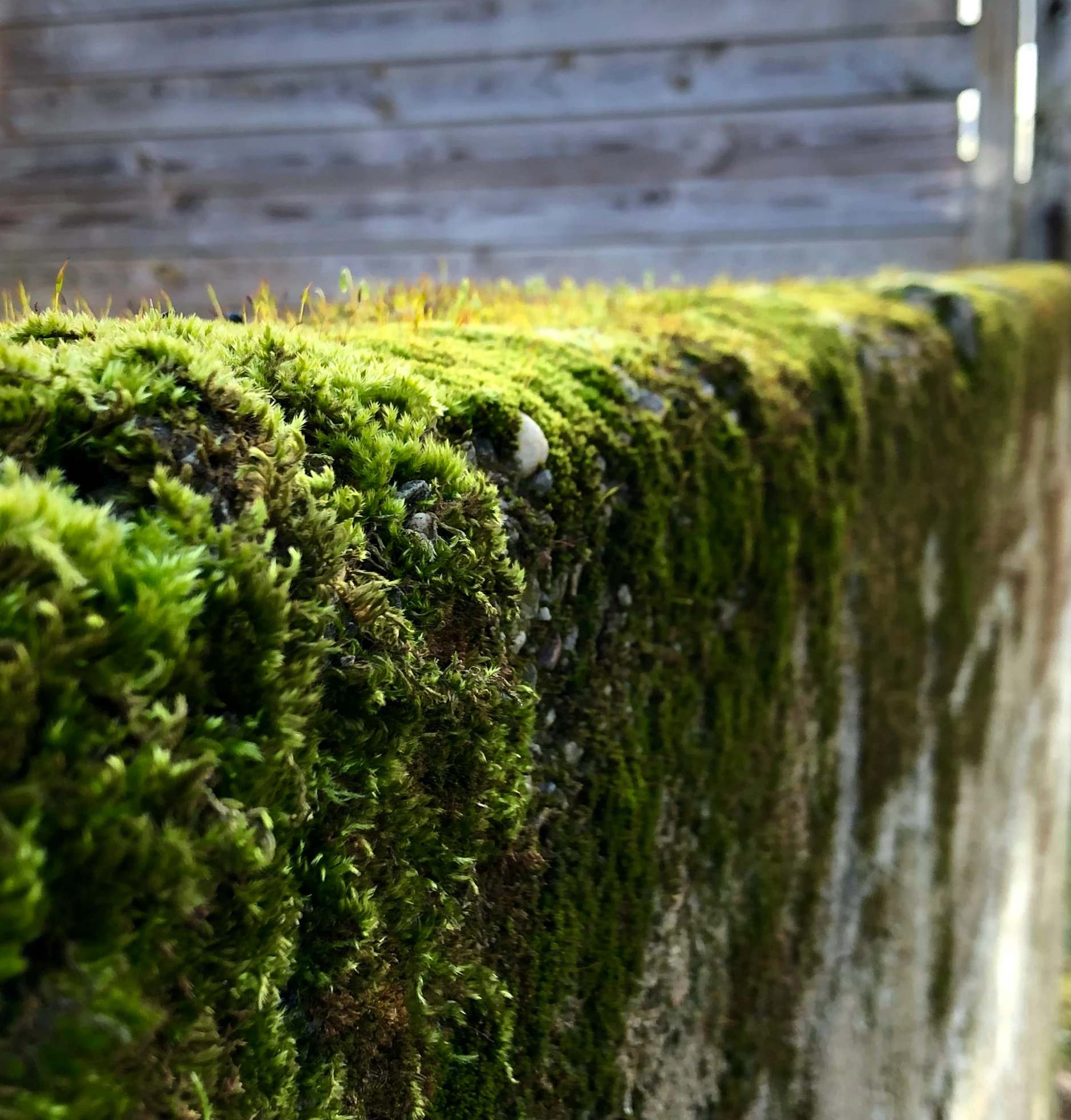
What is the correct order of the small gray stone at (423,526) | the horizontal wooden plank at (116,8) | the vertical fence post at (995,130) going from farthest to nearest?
the horizontal wooden plank at (116,8)
the vertical fence post at (995,130)
the small gray stone at (423,526)

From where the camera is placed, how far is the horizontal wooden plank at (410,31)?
5039 millimetres

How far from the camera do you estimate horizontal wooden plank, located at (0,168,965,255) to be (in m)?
5.24

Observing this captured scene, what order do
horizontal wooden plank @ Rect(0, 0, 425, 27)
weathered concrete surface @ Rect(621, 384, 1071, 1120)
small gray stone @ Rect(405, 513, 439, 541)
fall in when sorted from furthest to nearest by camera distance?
horizontal wooden plank @ Rect(0, 0, 425, 27)
weathered concrete surface @ Rect(621, 384, 1071, 1120)
small gray stone @ Rect(405, 513, 439, 541)

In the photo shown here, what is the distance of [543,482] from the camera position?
1070 millimetres

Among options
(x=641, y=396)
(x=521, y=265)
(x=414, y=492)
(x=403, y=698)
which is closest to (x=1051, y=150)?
(x=521, y=265)

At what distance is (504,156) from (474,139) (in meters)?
0.20

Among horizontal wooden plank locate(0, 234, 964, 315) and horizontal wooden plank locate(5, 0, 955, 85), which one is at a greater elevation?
horizontal wooden plank locate(5, 0, 955, 85)

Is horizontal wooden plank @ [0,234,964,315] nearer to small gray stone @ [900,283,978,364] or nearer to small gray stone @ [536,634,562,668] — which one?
small gray stone @ [900,283,978,364]

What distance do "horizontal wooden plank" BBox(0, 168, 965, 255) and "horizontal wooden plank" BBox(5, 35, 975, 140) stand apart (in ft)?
1.32

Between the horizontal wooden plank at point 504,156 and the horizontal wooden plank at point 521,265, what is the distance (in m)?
0.37

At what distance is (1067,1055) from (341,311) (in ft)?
31.5

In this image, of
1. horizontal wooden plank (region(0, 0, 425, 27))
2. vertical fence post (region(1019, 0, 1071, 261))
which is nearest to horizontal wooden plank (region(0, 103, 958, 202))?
horizontal wooden plank (region(0, 0, 425, 27))

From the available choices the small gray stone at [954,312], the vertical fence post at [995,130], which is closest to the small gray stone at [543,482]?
the small gray stone at [954,312]

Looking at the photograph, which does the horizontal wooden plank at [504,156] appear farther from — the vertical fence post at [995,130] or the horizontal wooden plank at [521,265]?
the horizontal wooden plank at [521,265]
